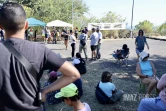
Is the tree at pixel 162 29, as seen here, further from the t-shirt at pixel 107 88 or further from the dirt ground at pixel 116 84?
the t-shirt at pixel 107 88

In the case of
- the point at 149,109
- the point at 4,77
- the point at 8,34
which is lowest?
the point at 149,109

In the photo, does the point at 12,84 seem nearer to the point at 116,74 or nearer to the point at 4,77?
the point at 4,77

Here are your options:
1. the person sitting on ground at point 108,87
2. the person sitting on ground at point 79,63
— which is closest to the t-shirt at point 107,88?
the person sitting on ground at point 108,87

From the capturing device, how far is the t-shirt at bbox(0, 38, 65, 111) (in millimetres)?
1445

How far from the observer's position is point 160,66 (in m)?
9.00

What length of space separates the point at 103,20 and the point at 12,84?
2818 cm

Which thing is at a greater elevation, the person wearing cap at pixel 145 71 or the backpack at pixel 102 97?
the person wearing cap at pixel 145 71

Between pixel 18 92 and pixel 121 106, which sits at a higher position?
pixel 18 92

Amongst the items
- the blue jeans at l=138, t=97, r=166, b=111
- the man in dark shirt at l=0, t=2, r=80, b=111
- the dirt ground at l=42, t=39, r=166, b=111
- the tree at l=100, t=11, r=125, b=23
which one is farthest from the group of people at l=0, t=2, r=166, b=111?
the tree at l=100, t=11, r=125, b=23

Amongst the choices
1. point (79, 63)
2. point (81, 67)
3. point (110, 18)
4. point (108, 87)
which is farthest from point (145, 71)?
point (110, 18)

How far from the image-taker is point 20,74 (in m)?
1.46

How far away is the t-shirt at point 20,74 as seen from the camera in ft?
4.74

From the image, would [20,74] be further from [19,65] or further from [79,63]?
[79,63]

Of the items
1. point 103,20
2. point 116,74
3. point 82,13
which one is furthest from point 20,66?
point 82,13
